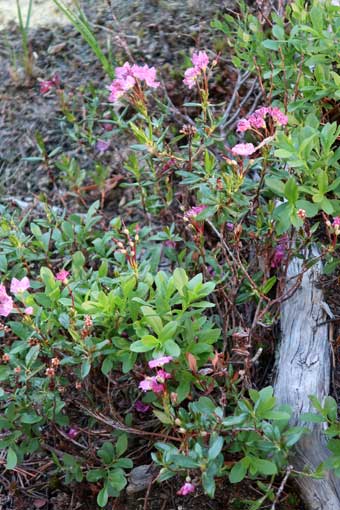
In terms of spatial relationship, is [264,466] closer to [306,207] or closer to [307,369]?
[307,369]

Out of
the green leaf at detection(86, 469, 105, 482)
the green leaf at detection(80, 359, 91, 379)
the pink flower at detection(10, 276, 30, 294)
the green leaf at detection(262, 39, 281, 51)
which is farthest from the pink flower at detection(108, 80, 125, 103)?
the green leaf at detection(86, 469, 105, 482)

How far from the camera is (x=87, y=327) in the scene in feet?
6.65

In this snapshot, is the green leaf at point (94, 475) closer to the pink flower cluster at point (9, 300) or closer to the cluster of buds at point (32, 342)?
the cluster of buds at point (32, 342)

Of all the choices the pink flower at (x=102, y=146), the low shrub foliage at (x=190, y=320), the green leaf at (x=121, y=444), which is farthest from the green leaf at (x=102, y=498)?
the pink flower at (x=102, y=146)

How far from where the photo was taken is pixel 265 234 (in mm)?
2480

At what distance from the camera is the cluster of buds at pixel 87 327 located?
201 cm

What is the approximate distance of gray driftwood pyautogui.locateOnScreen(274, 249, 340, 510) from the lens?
6.97 feet

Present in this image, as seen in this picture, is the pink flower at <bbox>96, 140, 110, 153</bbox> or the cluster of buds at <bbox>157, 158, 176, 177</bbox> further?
the pink flower at <bbox>96, 140, 110, 153</bbox>

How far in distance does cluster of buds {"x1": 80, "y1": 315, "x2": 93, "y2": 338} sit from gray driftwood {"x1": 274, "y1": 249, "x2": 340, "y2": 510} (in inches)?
27.6

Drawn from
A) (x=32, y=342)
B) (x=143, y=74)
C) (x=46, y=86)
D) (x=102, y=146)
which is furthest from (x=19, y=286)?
(x=46, y=86)

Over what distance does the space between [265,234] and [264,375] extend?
0.52 m

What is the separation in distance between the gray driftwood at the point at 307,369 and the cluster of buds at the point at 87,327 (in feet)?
2.30

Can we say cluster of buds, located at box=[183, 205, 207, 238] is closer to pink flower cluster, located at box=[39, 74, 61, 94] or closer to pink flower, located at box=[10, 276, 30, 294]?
pink flower, located at box=[10, 276, 30, 294]

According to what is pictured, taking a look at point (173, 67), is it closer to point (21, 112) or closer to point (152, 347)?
point (21, 112)
